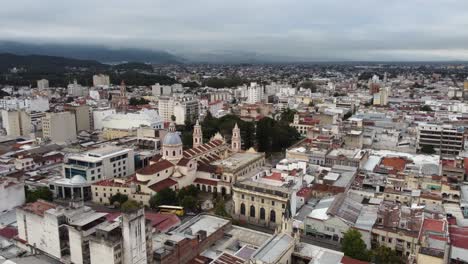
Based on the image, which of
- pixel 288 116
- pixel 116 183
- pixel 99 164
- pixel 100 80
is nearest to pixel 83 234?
pixel 116 183

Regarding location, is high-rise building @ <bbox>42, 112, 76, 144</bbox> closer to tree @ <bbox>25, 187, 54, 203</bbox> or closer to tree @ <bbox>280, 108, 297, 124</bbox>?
tree @ <bbox>25, 187, 54, 203</bbox>

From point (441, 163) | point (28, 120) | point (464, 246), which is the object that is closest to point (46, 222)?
point (464, 246)

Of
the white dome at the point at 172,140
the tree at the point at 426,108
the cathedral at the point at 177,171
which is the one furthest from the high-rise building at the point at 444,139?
the tree at the point at 426,108

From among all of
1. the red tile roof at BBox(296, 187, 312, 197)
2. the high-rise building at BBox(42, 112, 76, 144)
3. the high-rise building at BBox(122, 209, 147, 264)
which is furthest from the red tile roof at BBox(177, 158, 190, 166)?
the high-rise building at BBox(42, 112, 76, 144)

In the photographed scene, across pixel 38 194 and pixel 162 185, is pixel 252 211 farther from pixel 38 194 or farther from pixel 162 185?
pixel 38 194

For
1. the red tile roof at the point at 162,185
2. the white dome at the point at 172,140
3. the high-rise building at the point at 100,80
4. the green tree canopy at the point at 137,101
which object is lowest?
the red tile roof at the point at 162,185

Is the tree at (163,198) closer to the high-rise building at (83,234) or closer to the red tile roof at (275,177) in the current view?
the red tile roof at (275,177)
